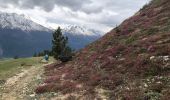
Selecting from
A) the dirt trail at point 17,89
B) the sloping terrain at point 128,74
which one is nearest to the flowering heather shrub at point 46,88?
the sloping terrain at point 128,74

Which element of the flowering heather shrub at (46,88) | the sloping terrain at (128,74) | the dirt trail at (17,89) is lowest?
the dirt trail at (17,89)

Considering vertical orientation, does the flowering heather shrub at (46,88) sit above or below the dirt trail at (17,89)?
above

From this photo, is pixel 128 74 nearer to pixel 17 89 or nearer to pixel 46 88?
pixel 46 88

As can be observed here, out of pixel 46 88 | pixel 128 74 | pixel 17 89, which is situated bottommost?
pixel 17 89

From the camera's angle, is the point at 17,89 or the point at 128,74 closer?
the point at 128,74

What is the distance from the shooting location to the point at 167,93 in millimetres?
25719

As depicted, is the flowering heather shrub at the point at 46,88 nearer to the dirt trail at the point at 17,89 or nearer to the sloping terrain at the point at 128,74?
the sloping terrain at the point at 128,74

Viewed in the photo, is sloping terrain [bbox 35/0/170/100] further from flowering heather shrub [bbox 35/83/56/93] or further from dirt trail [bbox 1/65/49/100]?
dirt trail [bbox 1/65/49/100]

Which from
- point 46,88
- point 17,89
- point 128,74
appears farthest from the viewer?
point 17,89

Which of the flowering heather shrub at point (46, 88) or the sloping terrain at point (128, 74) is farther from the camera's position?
the flowering heather shrub at point (46, 88)

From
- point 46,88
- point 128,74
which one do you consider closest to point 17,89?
point 46,88

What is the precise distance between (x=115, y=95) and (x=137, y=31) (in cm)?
3014

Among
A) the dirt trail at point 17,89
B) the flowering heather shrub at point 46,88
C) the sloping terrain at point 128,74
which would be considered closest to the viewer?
the sloping terrain at point 128,74

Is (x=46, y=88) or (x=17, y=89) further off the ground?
(x=46, y=88)
